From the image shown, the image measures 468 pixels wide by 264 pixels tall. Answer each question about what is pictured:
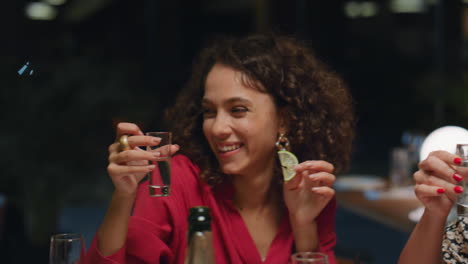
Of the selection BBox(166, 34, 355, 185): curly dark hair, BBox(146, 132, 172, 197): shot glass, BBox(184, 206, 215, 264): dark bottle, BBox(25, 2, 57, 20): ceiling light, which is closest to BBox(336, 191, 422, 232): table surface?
BBox(166, 34, 355, 185): curly dark hair

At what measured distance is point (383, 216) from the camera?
118 inches

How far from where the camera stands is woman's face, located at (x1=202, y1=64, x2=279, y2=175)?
1.72m

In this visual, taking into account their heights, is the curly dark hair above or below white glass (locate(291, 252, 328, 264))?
above

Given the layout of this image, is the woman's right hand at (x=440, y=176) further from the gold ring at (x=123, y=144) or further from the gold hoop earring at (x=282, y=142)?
the gold ring at (x=123, y=144)

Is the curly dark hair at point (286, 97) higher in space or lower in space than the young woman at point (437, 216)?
higher

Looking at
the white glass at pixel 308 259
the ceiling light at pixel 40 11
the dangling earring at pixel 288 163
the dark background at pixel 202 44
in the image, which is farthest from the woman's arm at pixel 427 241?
the ceiling light at pixel 40 11

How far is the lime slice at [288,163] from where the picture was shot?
1625 millimetres

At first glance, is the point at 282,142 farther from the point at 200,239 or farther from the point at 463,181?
the point at 200,239

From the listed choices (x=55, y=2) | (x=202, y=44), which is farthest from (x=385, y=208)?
(x=55, y=2)

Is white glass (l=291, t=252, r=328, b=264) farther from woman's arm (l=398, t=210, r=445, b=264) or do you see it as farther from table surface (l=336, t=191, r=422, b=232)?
table surface (l=336, t=191, r=422, b=232)

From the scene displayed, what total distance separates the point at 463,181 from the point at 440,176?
54 millimetres

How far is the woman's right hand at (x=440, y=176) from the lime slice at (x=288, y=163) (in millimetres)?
337

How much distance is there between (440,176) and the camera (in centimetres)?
142

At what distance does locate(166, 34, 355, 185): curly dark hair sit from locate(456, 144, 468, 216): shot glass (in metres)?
0.55
